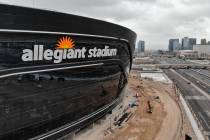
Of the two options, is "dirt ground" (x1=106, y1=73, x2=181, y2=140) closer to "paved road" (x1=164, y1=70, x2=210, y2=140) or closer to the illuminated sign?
"paved road" (x1=164, y1=70, x2=210, y2=140)

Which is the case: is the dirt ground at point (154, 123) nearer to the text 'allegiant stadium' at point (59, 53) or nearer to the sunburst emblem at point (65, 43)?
the text 'allegiant stadium' at point (59, 53)

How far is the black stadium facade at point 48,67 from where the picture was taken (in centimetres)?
2270

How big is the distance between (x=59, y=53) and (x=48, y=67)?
1.81 metres

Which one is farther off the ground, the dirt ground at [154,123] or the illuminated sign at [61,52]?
the illuminated sign at [61,52]

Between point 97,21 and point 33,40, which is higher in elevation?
point 97,21

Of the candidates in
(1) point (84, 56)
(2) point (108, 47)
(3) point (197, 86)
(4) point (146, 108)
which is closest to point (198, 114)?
(4) point (146, 108)

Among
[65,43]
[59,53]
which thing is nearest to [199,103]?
[65,43]

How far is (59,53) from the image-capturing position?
89.1 feet

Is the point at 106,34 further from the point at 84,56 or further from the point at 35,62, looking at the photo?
the point at 35,62

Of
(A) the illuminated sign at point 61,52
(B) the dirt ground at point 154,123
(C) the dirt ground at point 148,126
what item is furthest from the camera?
(B) the dirt ground at point 154,123

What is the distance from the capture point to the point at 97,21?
3159cm

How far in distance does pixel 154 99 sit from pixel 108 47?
95.5ft

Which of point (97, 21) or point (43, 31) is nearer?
point (43, 31)

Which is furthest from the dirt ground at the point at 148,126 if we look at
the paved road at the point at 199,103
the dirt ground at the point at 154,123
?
the paved road at the point at 199,103
